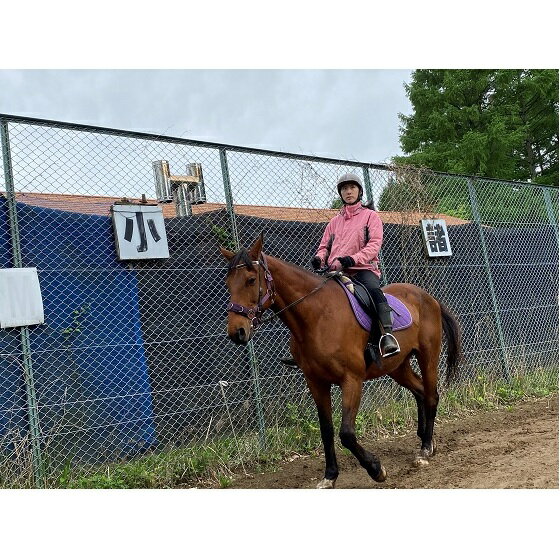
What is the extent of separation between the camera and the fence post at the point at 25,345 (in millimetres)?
5062

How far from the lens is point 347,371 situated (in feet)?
17.3

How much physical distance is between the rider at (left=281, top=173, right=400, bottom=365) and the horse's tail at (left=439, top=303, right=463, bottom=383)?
1689mm

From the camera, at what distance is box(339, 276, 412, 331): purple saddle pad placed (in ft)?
18.1

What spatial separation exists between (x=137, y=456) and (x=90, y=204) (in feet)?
8.04

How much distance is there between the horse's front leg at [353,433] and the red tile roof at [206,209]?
2616 mm

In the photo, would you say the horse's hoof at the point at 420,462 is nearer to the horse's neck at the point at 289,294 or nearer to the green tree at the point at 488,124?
the horse's neck at the point at 289,294

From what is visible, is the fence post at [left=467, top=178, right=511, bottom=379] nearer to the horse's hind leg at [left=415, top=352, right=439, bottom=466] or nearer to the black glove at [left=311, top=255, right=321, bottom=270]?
the horse's hind leg at [left=415, top=352, right=439, bottom=466]

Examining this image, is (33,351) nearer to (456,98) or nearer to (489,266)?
(489,266)

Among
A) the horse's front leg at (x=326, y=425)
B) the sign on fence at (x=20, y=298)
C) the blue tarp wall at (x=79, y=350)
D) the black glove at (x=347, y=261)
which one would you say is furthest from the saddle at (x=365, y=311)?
the sign on fence at (x=20, y=298)

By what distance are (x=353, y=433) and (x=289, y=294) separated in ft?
4.15

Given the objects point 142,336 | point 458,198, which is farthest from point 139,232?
point 458,198

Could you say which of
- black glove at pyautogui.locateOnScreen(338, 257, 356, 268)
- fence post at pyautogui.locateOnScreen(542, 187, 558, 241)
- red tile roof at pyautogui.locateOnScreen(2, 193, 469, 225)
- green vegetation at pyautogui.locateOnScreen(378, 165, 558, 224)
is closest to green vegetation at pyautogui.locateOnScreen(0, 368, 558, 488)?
black glove at pyautogui.locateOnScreen(338, 257, 356, 268)

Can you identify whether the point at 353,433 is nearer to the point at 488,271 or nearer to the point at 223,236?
the point at 223,236

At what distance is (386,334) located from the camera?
217 inches
